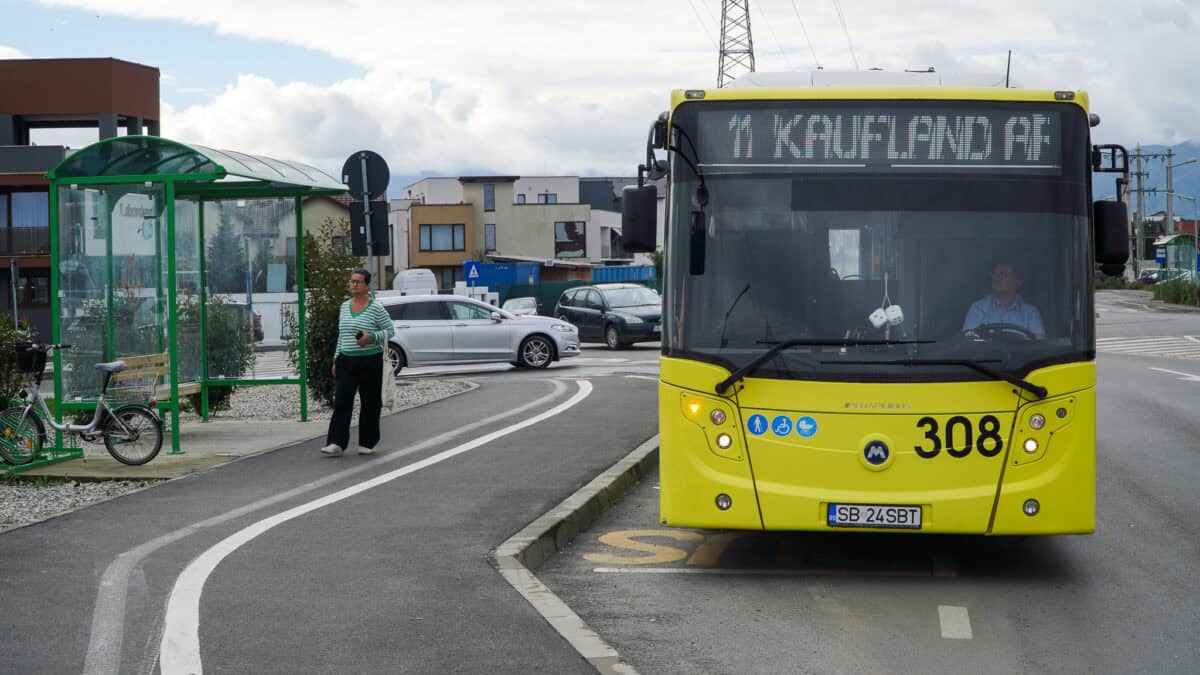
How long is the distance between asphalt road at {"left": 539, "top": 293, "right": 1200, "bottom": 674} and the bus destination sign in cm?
236

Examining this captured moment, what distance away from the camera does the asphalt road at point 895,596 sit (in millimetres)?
6496

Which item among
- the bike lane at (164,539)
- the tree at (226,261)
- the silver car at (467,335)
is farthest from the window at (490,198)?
the bike lane at (164,539)

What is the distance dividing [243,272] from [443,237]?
83.0 meters

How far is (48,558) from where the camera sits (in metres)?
8.59

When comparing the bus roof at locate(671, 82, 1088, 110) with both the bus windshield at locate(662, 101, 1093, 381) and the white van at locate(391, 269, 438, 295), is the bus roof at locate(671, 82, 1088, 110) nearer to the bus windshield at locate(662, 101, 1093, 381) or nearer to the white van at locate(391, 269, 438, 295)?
the bus windshield at locate(662, 101, 1093, 381)

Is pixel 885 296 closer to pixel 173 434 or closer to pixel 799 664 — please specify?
pixel 799 664

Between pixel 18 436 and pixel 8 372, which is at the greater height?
pixel 8 372

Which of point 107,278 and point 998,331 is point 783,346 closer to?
point 998,331

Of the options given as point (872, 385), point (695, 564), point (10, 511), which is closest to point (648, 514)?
point (695, 564)

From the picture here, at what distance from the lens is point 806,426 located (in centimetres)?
804

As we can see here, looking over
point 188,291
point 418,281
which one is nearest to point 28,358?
point 188,291

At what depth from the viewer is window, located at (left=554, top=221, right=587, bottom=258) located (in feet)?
334

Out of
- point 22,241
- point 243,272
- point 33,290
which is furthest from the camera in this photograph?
point 33,290

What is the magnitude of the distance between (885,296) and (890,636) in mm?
2057
